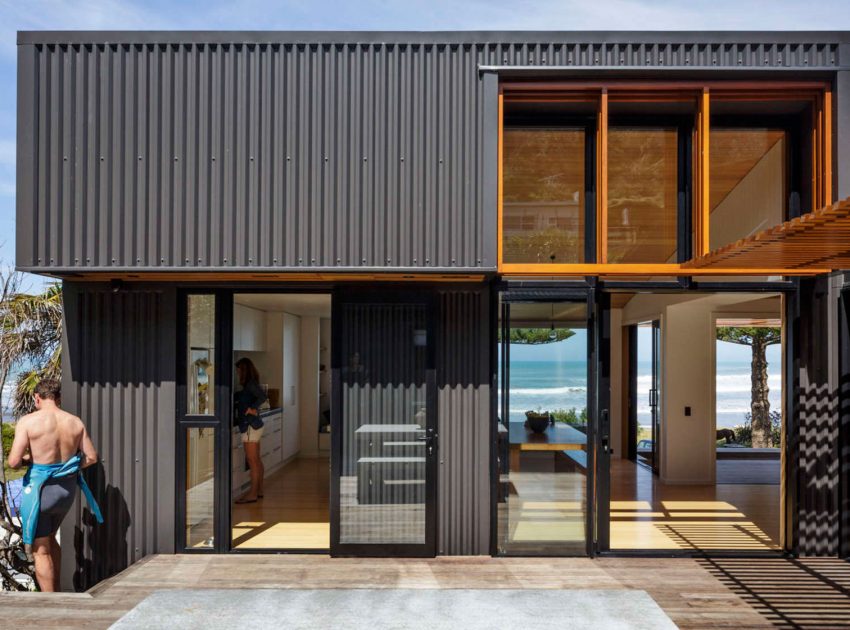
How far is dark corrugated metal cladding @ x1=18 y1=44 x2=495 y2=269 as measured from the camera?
543 centimetres

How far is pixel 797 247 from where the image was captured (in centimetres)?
427

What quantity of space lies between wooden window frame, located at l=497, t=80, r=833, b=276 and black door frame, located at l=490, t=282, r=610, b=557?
19cm

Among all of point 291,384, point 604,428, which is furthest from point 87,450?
point 291,384

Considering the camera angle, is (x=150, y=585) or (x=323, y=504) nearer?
(x=150, y=585)

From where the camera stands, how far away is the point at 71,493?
5.30m

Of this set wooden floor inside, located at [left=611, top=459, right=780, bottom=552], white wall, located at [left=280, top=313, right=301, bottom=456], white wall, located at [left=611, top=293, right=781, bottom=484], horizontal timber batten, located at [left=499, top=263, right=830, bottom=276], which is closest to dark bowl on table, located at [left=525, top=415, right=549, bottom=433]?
horizontal timber batten, located at [left=499, top=263, right=830, bottom=276]

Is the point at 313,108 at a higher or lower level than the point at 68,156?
higher

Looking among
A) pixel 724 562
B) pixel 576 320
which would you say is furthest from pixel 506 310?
pixel 724 562

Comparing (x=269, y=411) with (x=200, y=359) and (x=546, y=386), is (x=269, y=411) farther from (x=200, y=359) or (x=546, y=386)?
(x=546, y=386)

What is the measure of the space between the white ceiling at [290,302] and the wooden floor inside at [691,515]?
13.8ft

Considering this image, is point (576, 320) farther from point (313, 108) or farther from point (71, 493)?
point (71, 493)

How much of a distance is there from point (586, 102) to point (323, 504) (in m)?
4.71

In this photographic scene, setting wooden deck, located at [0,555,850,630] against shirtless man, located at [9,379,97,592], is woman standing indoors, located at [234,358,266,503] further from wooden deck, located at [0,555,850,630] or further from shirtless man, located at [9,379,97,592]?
shirtless man, located at [9,379,97,592]

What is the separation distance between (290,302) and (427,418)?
12.8 feet
